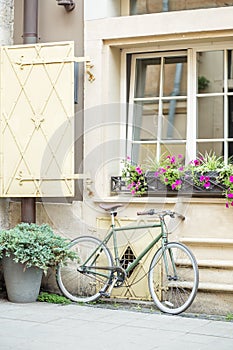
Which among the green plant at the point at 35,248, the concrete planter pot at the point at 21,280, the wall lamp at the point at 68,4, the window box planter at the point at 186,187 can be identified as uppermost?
the wall lamp at the point at 68,4

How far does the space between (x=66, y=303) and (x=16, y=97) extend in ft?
7.91

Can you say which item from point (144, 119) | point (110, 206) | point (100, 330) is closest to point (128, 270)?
point (110, 206)

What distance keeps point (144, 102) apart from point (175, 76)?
0.52 metres

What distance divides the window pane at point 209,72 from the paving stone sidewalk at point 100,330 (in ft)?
8.92

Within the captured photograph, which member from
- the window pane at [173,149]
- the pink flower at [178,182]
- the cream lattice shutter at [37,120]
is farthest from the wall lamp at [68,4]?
the pink flower at [178,182]

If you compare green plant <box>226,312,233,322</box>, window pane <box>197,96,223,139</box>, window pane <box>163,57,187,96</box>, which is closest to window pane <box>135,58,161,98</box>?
window pane <box>163,57,187,96</box>

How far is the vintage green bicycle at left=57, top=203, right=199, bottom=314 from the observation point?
7246 mm

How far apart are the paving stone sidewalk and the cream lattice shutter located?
1.38 m

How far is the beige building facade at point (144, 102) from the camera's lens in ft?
24.6

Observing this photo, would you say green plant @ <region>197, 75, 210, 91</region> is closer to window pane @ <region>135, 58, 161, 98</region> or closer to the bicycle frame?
window pane @ <region>135, 58, 161, 98</region>

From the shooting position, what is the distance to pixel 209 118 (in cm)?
800

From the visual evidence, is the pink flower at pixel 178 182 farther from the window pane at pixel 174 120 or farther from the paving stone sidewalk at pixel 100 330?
the paving stone sidewalk at pixel 100 330

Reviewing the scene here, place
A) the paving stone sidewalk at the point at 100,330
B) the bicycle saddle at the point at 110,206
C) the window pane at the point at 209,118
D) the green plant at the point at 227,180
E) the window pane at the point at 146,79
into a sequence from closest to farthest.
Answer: the paving stone sidewalk at the point at 100,330 < the green plant at the point at 227,180 < the bicycle saddle at the point at 110,206 < the window pane at the point at 209,118 < the window pane at the point at 146,79

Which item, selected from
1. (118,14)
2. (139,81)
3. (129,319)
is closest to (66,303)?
(129,319)
